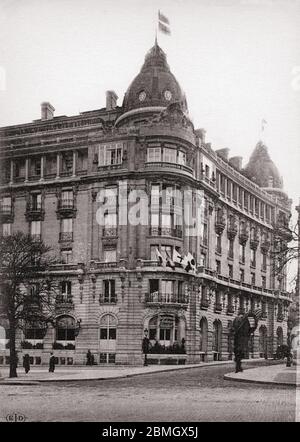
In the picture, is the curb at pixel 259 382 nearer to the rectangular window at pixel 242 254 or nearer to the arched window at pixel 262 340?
the rectangular window at pixel 242 254

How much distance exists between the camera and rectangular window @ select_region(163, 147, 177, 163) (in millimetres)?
49500

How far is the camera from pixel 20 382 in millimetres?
29859

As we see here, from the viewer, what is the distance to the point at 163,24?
2094cm

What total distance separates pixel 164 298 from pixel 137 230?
18.6ft

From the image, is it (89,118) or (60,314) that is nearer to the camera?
(60,314)

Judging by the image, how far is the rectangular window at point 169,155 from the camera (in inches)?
1949

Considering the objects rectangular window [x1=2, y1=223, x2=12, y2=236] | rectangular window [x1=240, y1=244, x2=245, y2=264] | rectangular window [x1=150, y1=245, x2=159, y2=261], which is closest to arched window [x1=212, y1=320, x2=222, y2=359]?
rectangular window [x1=240, y1=244, x2=245, y2=264]

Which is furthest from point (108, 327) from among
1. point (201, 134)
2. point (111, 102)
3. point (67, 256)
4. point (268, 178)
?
point (268, 178)

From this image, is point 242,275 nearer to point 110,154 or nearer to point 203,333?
point 203,333

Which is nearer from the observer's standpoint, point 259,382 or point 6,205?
point 259,382

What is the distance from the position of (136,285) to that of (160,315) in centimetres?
299

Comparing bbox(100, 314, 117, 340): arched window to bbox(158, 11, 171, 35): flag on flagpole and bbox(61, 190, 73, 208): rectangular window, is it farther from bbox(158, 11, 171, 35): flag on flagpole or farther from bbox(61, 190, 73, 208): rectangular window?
bbox(158, 11, 171, 35): flag on flagpole

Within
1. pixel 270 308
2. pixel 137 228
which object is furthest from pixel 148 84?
pixel 270 308

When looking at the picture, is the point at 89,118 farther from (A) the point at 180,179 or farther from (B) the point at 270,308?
(B) the point at 270,308
